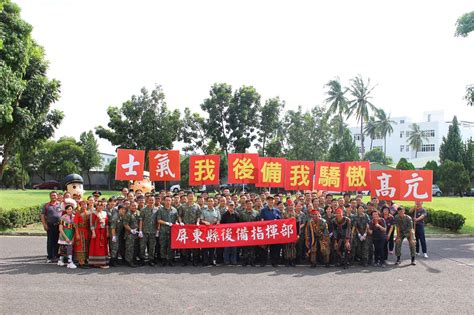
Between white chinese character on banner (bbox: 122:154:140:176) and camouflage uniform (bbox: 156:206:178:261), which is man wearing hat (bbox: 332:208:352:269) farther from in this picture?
white chinese character on banner (bbox: 122:154:140:176)

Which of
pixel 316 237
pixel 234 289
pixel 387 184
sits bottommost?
pixel 234 289

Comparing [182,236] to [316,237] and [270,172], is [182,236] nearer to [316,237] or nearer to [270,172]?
[316,237]

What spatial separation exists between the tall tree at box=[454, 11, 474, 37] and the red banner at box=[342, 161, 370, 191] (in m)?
9.32

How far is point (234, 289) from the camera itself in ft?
29.9

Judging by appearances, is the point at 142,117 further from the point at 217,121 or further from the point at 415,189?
the point at 415,189

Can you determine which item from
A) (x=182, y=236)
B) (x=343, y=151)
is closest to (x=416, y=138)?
(x=343, y=151)

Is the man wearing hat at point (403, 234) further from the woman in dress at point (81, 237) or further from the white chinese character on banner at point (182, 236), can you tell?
the woman in dress at point (81, 237)

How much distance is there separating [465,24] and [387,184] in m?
10.5

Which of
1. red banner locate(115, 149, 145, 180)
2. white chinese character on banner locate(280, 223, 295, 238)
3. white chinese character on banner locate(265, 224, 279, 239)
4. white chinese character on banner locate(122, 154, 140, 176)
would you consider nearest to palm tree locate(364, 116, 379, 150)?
red banner locate(115, 149, 145, 180)

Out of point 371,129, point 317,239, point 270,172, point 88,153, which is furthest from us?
point 371,129

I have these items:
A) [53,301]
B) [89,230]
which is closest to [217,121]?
[89,230]

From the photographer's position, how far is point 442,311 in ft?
25.7

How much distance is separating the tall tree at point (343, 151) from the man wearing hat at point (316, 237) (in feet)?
142

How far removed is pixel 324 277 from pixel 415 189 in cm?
600
